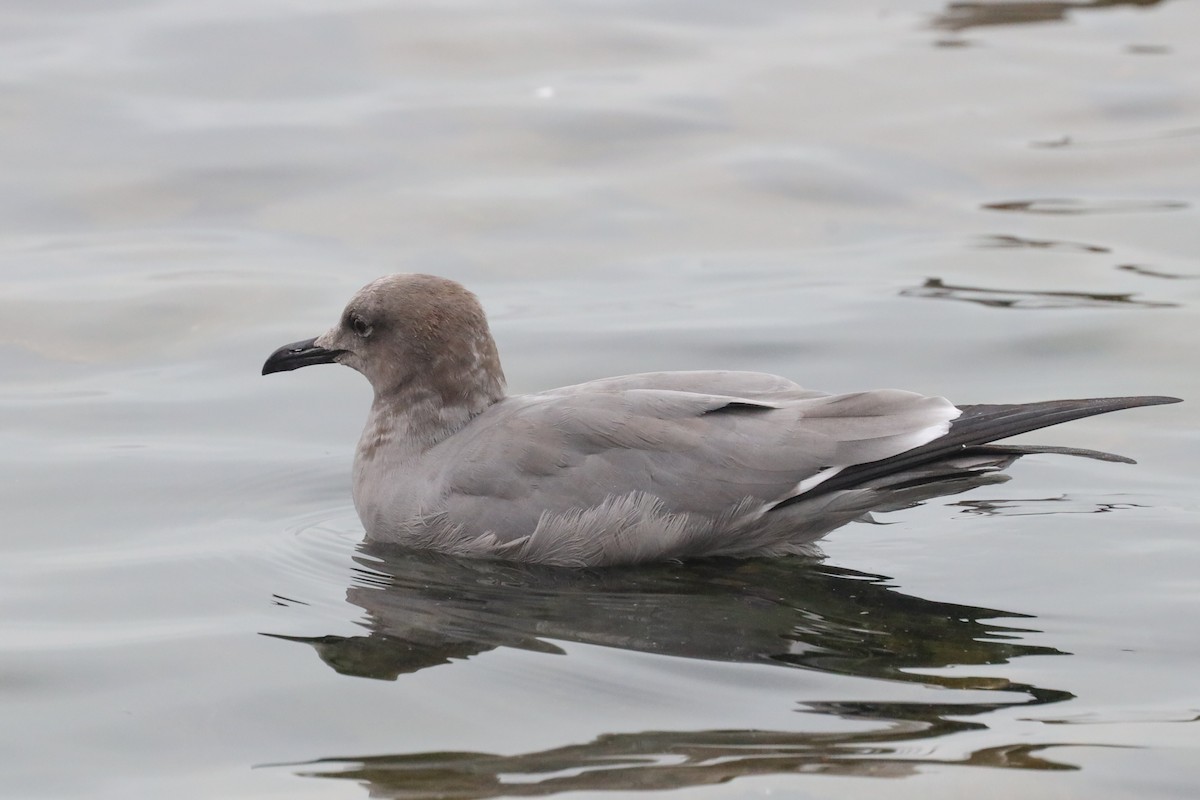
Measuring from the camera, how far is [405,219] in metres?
11.7

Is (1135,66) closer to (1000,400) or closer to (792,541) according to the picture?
(1000,400)

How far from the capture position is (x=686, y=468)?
6.50 m

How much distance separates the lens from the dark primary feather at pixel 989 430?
20.2 feet

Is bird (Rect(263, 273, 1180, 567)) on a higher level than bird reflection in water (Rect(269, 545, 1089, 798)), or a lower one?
higher

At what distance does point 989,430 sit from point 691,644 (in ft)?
4.48

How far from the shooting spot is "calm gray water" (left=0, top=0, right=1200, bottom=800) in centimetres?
510

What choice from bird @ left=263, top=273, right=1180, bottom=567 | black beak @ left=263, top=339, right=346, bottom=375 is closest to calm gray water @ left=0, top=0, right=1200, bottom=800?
bird @ left=263, top=273, right=1180, bottom=567

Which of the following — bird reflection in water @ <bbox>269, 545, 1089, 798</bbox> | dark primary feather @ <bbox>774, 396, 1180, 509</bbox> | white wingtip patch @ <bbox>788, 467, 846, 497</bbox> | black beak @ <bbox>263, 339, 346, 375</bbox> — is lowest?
bird reflection in water @ <bbox>269, 545, 1089, 798</bbox>

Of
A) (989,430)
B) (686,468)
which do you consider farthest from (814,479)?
(989,430)

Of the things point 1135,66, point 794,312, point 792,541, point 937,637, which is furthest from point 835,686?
point 1135,66

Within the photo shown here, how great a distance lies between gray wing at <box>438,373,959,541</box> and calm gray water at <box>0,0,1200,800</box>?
30 centimetres

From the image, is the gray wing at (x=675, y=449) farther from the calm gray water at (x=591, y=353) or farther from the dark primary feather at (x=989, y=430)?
the calm gray water at (x=591, y=353)

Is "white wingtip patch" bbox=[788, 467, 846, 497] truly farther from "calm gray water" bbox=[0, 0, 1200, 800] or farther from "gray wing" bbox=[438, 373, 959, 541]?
"calm gray water" bbox=[0, 0, 1200, 800]

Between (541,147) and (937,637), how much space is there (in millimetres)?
7920
